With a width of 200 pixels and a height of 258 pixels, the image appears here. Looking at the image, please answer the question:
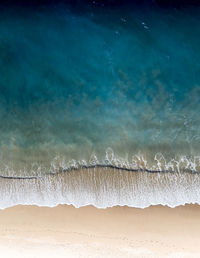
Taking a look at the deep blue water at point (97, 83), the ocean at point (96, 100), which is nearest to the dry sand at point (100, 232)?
the ocean at point (96, 100)

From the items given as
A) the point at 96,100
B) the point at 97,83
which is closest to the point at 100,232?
the point at 96,100

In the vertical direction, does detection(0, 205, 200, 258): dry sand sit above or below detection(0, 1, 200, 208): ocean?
below

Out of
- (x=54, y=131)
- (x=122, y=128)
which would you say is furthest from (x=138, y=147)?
(x=54, y=131)

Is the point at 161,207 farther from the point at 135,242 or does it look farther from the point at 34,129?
the point at 34,129

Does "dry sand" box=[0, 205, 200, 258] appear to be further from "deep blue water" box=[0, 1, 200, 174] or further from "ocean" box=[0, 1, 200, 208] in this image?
"deep blue water" box=[0, 1, 200, 174]

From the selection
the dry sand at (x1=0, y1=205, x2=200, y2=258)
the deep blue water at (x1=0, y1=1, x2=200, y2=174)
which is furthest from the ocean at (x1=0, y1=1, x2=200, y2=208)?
the dry sand at (x1=0, y1=205, x2=200, y2=258)

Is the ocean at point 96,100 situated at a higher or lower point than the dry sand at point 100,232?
higher

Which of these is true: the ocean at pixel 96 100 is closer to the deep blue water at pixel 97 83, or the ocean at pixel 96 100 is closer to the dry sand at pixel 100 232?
the deep blue water at pixel 97 83

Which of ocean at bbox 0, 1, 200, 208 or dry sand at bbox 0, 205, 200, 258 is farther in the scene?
ocean at bbox 0, 1, 200, 208
